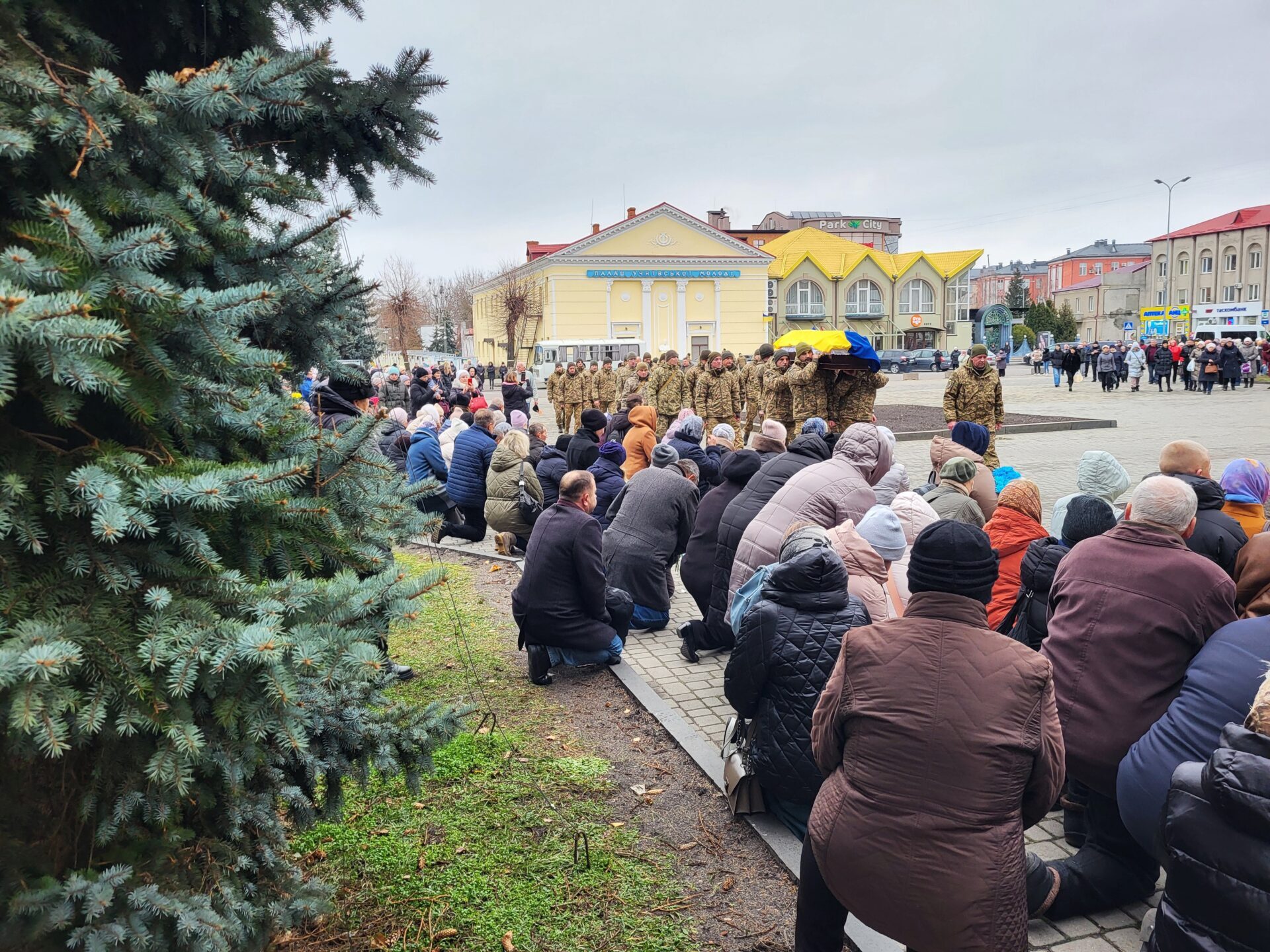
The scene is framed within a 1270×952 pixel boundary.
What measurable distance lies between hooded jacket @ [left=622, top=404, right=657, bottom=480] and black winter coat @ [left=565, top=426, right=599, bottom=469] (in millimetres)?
453

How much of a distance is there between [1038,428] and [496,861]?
1925 cm

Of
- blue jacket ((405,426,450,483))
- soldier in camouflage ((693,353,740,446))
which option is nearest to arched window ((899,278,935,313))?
soldier in camouflage ((693,353,740,446))

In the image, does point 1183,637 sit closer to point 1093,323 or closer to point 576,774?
point 576,774

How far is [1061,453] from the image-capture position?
55.5 ft

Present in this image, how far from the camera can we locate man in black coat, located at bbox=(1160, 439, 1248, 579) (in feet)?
14.3

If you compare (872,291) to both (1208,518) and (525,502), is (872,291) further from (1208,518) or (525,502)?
(1208,518)

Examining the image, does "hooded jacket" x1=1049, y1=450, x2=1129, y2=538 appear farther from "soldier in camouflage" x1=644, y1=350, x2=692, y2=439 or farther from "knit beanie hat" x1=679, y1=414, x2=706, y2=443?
"soldier in camouflage" x1=644, y1=350, x2=692, y2=439

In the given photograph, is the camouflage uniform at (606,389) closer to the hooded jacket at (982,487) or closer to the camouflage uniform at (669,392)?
the camouflage uniform at (669,392)

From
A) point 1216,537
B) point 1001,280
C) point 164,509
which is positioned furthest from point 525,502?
point 1001,280

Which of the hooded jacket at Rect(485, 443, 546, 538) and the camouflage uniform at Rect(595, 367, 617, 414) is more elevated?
the camouflage uniform at Rect(595, 367, 617, 414)

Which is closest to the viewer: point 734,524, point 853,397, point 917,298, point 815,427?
point 734,524

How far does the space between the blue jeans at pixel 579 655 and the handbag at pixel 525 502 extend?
124 inches

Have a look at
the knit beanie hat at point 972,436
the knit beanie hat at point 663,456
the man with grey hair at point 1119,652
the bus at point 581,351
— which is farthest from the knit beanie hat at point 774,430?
the bus at point 581,351

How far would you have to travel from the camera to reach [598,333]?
179 feet
